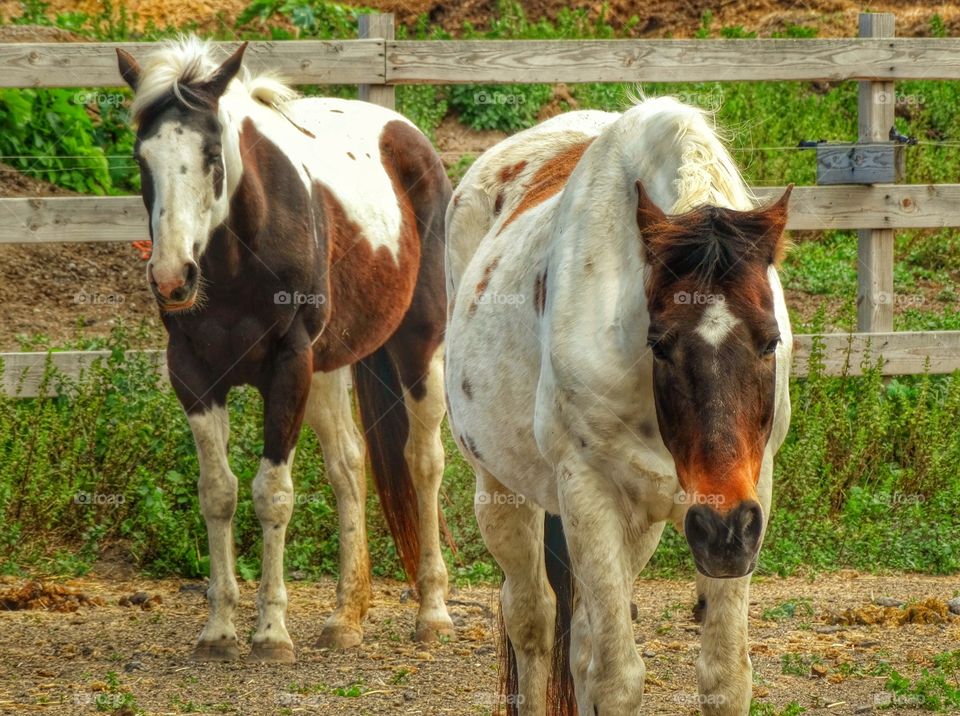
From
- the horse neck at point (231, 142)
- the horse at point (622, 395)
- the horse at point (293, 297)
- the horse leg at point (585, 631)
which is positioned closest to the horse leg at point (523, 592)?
the horse at point (622, 395)

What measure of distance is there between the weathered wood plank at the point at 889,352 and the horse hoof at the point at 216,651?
336 cm

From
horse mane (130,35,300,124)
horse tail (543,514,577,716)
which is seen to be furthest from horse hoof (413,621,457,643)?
horse mane (130,35,300,124)

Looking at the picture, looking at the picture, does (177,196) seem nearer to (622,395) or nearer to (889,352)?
(622,395)

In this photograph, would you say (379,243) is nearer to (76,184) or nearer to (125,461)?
(125,461)

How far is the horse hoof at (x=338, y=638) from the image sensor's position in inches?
221

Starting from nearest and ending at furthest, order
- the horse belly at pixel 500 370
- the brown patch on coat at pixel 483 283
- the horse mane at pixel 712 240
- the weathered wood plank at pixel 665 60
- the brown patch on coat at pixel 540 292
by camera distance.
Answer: the horse mane at pixel 712 240 → the brown patch on coat at pixel 540 292 → the horse belly at pixel 500 370 → the brown patch on coat at pixel 483 283 → the weathered wood plank at pixel 665 60

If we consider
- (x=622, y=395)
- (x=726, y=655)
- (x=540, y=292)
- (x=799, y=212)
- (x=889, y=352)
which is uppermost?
(x=540, y=292)

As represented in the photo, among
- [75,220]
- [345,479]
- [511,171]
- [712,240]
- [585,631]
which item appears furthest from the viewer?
[75,220]

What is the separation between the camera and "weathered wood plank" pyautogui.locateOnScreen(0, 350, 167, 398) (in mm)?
6617

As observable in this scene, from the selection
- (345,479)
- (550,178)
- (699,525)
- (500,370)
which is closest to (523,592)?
(500,370)

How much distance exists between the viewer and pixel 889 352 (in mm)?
7191

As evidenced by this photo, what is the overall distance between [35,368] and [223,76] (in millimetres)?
2152

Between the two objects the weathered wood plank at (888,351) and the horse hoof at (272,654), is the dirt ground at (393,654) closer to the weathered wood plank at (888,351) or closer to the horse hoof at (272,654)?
the horse hoof at (272,654)

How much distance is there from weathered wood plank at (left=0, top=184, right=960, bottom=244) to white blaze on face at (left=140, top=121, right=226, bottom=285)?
1577 mm
